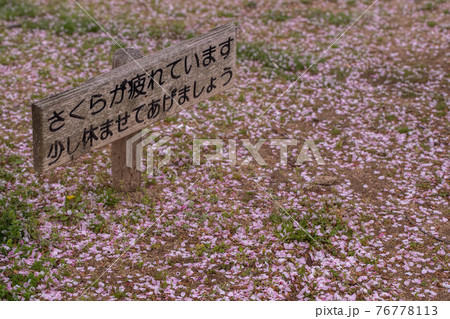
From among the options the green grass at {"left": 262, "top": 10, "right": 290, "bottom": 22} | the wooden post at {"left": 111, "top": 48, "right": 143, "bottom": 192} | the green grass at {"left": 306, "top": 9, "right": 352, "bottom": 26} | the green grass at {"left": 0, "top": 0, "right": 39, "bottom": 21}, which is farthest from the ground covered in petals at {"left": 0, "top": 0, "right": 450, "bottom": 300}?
the green grass at {"left": 262, "top": 10, "right": 290, "bottom": 22}

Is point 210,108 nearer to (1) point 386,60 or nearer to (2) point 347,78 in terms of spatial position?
(2) point 347,78

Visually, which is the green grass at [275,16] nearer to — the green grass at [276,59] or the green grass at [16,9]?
the green grass at [276,59]

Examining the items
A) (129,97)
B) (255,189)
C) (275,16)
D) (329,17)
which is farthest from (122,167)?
(329,17)

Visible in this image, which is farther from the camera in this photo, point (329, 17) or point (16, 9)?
point (329, 17)

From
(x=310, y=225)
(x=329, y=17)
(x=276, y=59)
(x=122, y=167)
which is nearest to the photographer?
(x=310, y=225)

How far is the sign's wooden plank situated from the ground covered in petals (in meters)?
1.35

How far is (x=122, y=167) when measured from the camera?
738 cm

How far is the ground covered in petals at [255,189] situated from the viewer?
240 inches

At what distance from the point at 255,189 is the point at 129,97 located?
8.80 ft

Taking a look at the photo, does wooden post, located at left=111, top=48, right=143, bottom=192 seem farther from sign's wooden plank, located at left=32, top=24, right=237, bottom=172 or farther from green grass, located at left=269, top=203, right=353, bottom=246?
green grass, located at left=269, top=203, right=353, bottom=246

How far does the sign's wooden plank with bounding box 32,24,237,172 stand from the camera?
18.9 ft

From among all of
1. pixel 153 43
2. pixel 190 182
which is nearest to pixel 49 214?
pixel 190 182

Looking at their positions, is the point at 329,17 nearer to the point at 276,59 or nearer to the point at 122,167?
the point at 276,59

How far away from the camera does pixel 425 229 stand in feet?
23.4
